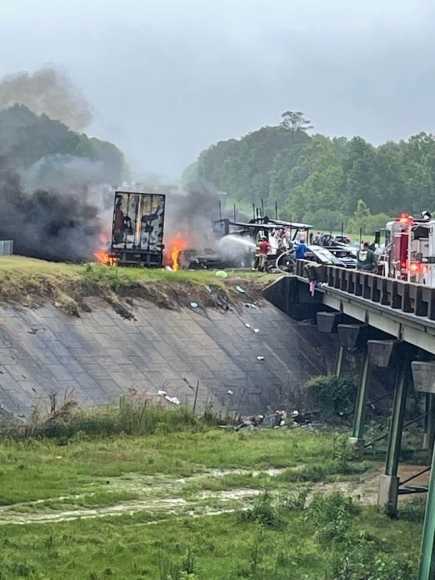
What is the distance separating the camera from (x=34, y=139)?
3125 inches

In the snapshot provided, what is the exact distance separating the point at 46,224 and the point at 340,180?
73588 millimetres

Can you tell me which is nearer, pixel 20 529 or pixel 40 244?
pixel 20 529

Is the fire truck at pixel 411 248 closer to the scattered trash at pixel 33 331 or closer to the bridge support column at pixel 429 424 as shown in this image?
the bridge support column at pixel 429 424

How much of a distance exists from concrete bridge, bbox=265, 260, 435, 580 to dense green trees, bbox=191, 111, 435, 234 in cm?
6494

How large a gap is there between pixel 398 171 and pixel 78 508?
10165 cm

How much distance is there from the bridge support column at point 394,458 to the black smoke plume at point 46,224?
3212 cm

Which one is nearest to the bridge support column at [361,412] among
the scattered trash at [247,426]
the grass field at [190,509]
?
the grass field at [190,509]

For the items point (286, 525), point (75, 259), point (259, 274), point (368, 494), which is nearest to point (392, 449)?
point (368, 494)

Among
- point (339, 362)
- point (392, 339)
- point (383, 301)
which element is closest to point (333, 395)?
point (339, 362)

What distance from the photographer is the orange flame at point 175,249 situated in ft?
201

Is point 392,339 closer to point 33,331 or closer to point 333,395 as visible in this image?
point 333,395

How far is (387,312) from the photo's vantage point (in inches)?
1248

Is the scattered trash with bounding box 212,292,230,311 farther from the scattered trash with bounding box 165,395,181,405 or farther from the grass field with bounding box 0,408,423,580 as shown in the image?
the grass field with bounding box 0,408,423,580

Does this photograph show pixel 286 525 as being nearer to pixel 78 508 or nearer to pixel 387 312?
pixel 78 508
